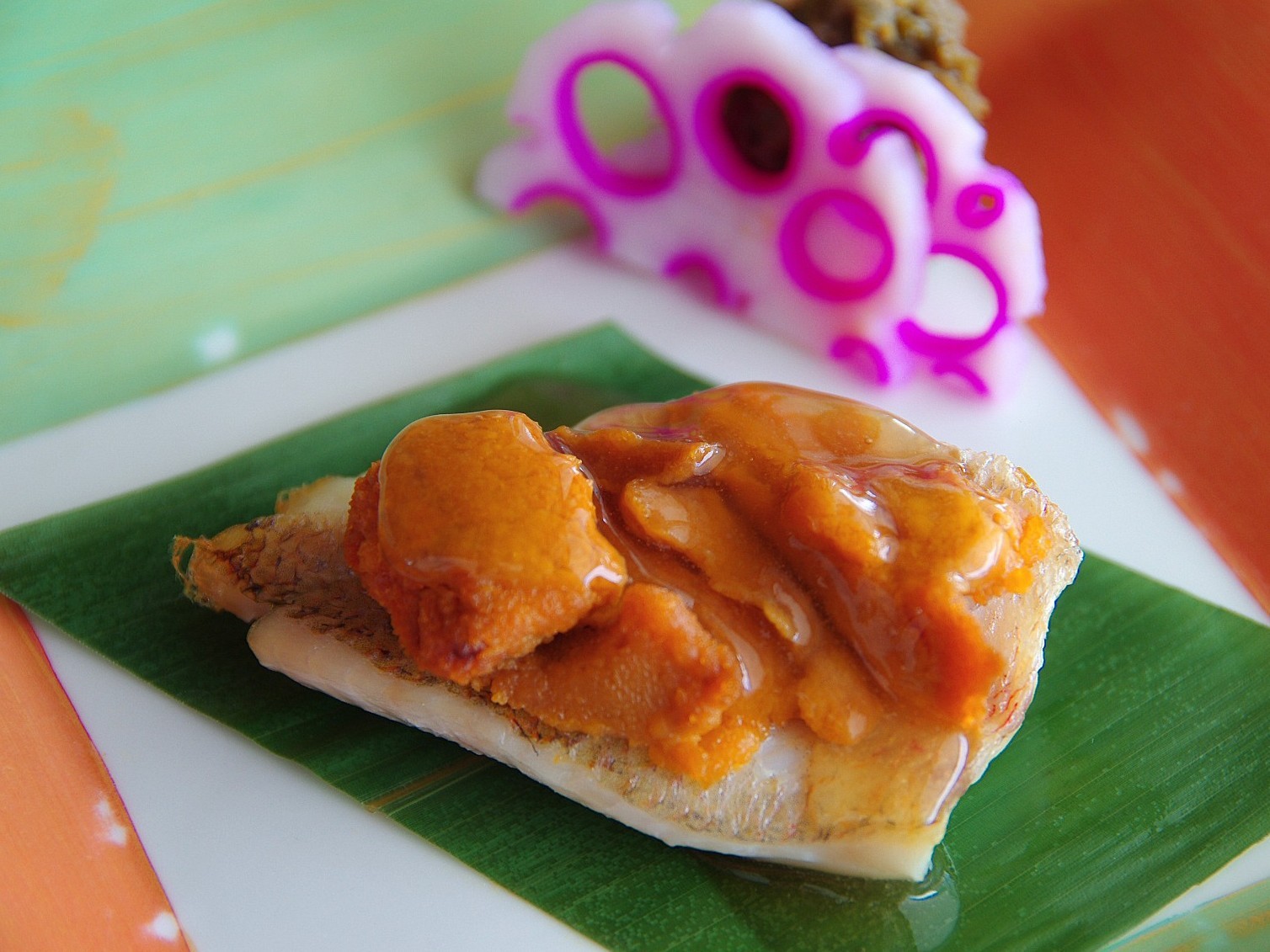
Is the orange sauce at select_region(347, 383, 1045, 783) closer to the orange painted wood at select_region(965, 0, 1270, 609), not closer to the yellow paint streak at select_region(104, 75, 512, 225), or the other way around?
the orange painted wood at select_region(965, 0, 1270, 609)

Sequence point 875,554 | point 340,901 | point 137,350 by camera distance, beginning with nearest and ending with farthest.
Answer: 1. point 875,554
2. point 340,901
3. point 137,350

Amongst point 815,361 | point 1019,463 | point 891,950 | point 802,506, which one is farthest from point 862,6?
point 891,950

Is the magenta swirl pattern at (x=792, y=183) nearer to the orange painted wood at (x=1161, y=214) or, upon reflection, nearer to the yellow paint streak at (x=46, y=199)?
the orange painted wood at (x=1161, y=214)

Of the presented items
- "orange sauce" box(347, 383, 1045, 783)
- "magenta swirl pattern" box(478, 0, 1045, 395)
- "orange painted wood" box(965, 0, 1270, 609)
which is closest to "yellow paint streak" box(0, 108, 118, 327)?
"magenta swirl pattern" box(478, 0, 1045, 395)

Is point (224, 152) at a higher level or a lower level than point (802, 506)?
lower

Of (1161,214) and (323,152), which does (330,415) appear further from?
(1161,214)

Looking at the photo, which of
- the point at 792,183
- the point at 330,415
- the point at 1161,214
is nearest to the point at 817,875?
the point at 330,415

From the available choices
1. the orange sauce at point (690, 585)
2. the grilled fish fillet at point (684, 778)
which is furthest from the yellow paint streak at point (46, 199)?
the orange sauce at point (690, 585)

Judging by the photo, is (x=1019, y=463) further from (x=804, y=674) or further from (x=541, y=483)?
(x=541, y=483)
